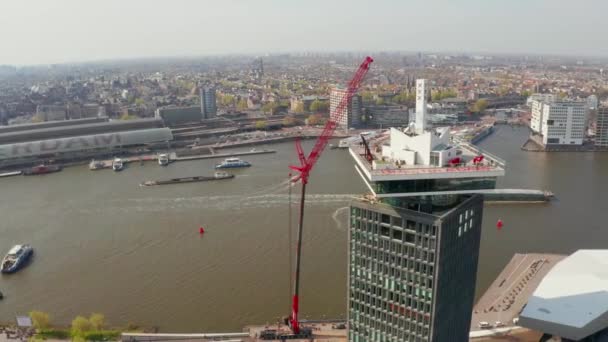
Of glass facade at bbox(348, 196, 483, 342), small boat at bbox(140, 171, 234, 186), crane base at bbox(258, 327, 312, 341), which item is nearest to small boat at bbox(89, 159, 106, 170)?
small boat at bbox(140, 171, 234, 186)

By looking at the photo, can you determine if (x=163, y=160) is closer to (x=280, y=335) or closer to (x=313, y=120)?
(x=313, y=120)

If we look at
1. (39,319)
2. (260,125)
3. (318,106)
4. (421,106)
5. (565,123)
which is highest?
(421,106)

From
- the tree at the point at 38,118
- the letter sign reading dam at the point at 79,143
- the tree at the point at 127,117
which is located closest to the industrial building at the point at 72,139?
the letter sign reading dam at the point at 79,143

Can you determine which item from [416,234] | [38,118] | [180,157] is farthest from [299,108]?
[416,234]

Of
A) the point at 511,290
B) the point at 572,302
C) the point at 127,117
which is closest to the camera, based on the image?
Result: the point at 572,302

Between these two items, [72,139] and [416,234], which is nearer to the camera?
[416,234]

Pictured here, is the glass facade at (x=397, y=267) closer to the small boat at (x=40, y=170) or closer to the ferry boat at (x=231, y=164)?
the ferry boat at (x=231, y=164)

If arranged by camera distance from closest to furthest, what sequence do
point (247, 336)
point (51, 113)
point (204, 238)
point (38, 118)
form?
point (247, 336) < point (204, 238) < point (38, 118) < point (51, 113)

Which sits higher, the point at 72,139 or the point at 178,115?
the point at 178,115
